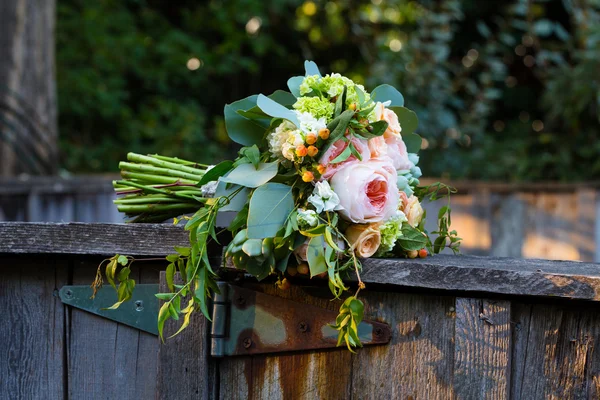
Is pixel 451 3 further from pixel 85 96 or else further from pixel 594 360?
pixel 594 360

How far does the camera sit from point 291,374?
145cm

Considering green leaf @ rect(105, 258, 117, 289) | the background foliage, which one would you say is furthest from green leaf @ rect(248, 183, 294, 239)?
the background foliage

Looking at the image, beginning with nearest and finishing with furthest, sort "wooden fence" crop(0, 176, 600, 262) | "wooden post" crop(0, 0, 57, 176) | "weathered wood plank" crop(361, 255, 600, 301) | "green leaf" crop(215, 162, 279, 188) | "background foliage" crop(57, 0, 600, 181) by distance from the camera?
"weathered wood plank" crop(361, 255, 600, 301), "green leaf" crop(215, 162, 279, 188), "wooden fence" crop(0, 176, 600, 262), "wooden post" crop(0, 0, 57, 176), "background foliage" crop(57, 0, 600, 181)

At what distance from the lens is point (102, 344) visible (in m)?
1.56

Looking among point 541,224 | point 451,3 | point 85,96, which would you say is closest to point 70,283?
point 541,224

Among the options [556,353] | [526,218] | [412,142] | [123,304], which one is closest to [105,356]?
[123,304]

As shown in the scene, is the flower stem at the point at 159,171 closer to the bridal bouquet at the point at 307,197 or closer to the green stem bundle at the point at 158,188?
the green stem bundle at the point at 158,188

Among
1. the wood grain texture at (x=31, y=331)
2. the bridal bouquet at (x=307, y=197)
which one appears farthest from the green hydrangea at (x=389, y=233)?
the wood grain texture at (x=31, y=331)

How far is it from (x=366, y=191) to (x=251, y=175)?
0.68ft

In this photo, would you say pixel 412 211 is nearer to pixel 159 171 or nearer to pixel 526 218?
pixel 159 171

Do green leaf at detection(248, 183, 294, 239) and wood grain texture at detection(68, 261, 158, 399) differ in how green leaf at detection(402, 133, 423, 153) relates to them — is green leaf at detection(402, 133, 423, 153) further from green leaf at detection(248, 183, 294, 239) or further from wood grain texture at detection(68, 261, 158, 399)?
wood grain texture at detection(68, 261, 158, 399)

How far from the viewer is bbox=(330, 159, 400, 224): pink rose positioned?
1.30 m

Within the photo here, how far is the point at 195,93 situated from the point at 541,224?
18.4 ft

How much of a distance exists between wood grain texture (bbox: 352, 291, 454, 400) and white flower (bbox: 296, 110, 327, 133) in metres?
0.33
